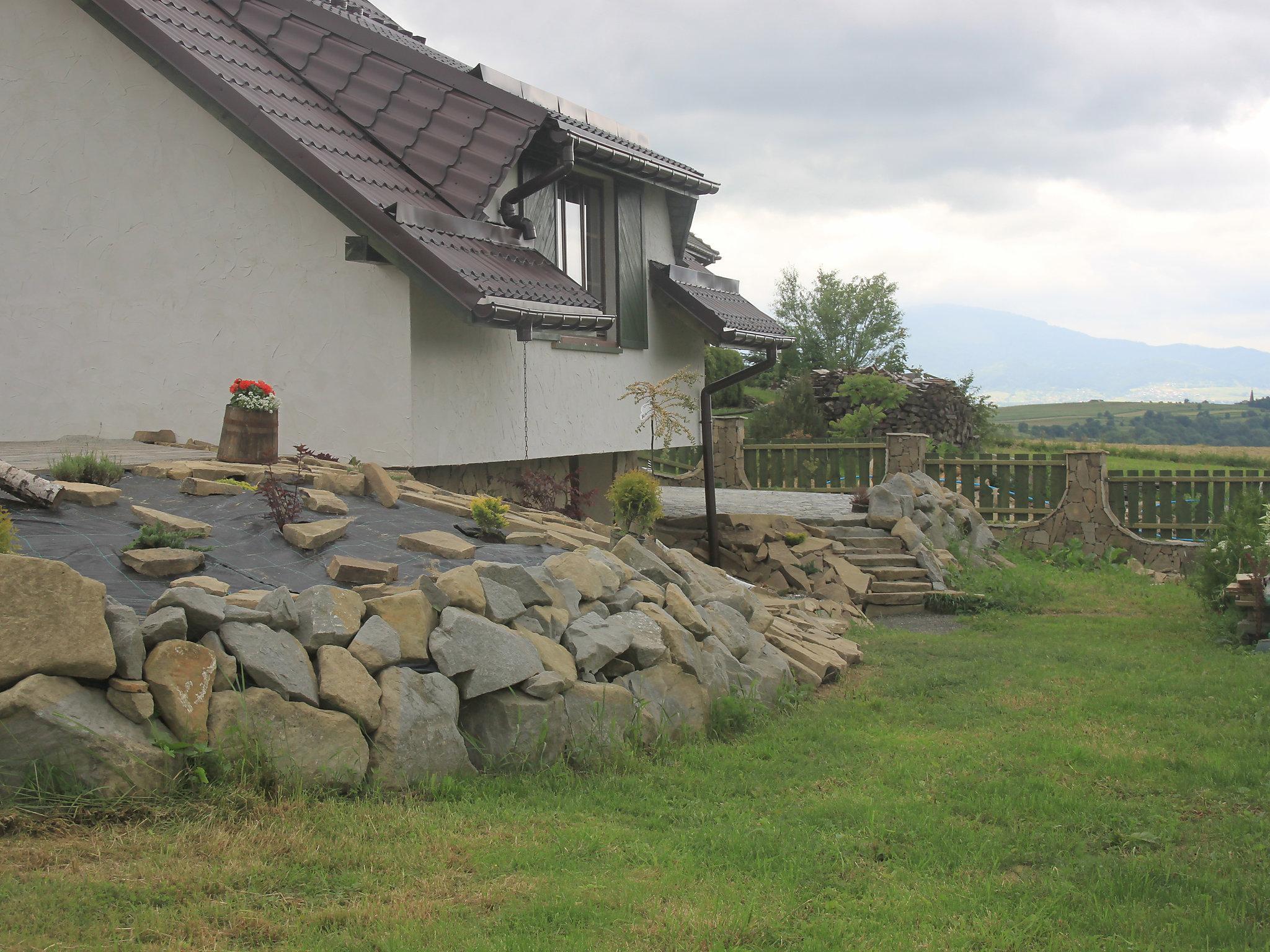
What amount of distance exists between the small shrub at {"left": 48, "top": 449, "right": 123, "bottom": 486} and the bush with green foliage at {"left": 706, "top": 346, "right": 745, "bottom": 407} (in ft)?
80.8

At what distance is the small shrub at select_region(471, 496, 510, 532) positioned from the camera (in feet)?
24.3

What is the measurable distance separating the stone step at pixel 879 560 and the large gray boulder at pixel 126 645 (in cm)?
1047

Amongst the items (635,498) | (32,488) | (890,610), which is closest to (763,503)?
(890,610)

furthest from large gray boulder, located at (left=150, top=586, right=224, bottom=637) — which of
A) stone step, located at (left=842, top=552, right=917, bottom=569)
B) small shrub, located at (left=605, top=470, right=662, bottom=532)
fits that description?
stone step, located at (left=842, top=552, right=917, bottom=569)

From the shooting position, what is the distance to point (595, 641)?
5988 mm

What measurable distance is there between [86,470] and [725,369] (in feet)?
88.0

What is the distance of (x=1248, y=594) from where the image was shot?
31.8 ft

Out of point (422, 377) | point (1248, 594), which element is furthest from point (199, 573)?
point (1248, 594)

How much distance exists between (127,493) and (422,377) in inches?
123

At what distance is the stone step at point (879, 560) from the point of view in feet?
45.0

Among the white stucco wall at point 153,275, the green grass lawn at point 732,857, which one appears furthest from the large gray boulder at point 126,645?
the white stucco wall at point 153,275

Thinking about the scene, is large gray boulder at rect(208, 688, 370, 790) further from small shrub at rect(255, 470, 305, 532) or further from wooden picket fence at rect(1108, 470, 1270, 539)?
wooden picket fence at rect(1108, 470, 1270, 539)

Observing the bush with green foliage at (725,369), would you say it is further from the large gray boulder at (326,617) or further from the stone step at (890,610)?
the large gray boulder at (326,617)

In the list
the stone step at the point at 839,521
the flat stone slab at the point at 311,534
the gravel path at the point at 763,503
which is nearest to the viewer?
the flat stone slab at the point at 311,534
